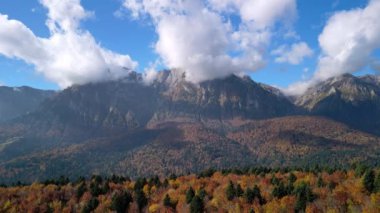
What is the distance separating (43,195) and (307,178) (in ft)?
367

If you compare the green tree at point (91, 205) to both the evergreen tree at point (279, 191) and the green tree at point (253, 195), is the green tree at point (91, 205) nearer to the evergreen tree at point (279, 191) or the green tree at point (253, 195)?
the green tree at point (253, 195)

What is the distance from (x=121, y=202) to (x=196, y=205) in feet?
107

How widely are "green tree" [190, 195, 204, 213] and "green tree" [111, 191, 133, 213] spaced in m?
30.4

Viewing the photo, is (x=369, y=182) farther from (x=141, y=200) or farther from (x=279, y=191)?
(x=141, y=200)

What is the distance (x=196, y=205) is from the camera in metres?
137

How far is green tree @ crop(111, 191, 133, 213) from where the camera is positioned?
14912 centimetres

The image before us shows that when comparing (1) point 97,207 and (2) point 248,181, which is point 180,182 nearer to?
(2) point 248,181

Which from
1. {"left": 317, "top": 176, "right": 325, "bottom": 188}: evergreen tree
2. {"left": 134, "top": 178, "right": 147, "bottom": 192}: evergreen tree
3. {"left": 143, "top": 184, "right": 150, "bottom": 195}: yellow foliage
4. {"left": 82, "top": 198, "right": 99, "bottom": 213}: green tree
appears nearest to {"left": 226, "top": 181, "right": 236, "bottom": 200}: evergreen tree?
{"left": 317, "top": 176, "right": 325, "bottom": 188}: evergreen tree

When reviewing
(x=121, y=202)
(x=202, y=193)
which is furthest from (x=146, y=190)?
(x=202, y=193)

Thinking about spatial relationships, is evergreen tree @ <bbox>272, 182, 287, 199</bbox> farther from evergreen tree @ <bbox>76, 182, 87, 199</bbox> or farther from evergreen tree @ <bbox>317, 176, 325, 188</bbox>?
evergreen tree @ <bbox>76, 182, 87, 199</bbox>

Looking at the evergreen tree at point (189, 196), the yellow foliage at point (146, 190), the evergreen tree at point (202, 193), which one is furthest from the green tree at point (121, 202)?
the evergreen tree at point (202, 193)

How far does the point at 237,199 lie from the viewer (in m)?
146

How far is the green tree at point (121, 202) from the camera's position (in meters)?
149

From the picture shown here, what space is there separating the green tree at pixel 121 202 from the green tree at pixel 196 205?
30.4m
